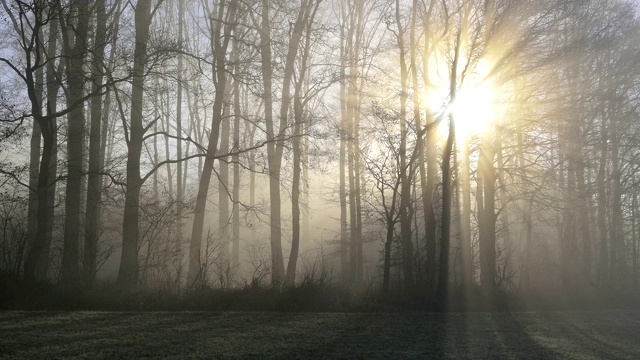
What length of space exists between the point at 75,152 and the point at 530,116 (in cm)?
1383

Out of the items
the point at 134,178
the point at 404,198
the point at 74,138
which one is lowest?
the point at 404,198

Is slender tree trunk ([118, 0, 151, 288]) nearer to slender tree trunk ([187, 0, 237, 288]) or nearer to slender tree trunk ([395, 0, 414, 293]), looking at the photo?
slender tree trunk ([187, 0, 237, 288])

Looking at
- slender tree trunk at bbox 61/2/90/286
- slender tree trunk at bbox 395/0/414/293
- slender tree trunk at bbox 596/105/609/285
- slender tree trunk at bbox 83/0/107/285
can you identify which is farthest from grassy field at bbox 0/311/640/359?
slender tree trunk at bbox 596/105/609/285

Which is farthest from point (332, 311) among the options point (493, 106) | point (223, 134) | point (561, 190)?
point (223, 134)

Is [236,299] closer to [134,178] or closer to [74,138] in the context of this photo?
[134,178]

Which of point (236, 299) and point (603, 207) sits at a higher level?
point (603, 207)

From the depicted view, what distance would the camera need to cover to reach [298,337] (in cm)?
912

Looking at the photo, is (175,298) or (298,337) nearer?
(298,337)

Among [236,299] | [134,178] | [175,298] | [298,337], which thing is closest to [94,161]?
[134,178]

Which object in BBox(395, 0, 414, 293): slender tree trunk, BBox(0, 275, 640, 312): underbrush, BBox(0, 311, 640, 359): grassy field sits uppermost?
BBox(395, 0, 414, 293): slender tree trunk

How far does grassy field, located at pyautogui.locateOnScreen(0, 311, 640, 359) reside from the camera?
25.3 ft

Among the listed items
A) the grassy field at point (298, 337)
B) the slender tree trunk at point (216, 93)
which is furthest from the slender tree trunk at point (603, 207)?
the slender tree trunk at point (216, 93)

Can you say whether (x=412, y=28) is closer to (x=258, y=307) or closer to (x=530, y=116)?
(x=530, y=116)

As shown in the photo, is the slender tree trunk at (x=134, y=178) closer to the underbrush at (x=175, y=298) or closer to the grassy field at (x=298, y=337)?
the underbrush at (x=175, y=298)
